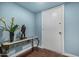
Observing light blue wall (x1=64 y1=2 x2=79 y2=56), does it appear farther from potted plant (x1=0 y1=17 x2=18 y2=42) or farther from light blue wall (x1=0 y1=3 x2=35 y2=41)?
potted plant (x1=0 y1=17 x2=18 y2=42)

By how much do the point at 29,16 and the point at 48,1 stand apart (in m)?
0.34

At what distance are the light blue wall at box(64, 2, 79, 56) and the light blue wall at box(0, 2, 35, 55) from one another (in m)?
0.49

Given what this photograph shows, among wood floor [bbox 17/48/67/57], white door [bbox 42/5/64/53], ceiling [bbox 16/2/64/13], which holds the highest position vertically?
ceiling [bbox 16/2/64/13]

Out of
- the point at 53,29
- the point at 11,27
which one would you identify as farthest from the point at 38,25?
the point at 11,27

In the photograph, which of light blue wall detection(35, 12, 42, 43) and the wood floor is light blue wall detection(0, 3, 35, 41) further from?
the wood floor

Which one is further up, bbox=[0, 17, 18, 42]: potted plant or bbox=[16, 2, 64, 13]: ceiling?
bbox=[16, 2, 64, 13]: ceiling

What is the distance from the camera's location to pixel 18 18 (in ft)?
4.08

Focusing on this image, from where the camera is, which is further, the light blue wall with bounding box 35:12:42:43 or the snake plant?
the light blue wall with bounding box 35:12:42:43

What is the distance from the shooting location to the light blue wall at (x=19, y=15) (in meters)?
1.19

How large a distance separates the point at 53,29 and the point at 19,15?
0.53 m

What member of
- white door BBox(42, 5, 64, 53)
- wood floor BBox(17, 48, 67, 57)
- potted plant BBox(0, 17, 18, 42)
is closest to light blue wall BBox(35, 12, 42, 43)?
white door BBox(42, 5, 64, 53)

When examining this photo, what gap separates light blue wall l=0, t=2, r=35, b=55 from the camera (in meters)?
1.19

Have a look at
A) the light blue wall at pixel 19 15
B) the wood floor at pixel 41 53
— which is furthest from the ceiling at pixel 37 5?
the wood floor at pixel 41 53

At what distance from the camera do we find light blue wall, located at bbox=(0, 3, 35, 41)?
1192 millimetres
